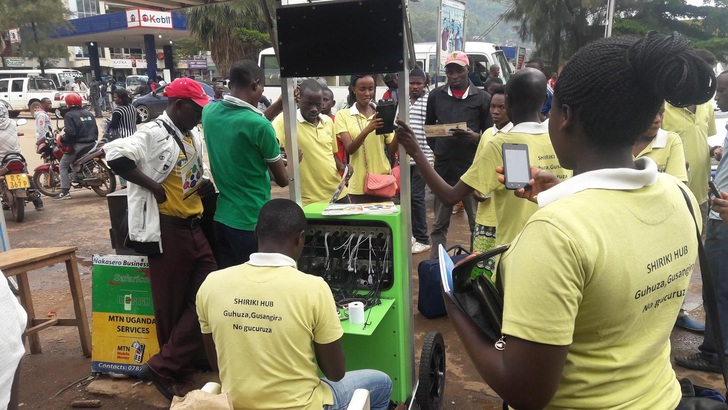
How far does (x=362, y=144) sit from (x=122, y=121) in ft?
19.1

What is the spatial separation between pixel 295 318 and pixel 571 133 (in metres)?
1.18

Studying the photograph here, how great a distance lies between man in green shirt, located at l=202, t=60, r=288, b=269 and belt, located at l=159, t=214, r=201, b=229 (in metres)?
0.14

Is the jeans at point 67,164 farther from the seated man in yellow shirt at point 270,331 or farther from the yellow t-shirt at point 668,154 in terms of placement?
the yellow t-shirt at point 668,154

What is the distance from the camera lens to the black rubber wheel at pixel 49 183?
906 centimetres

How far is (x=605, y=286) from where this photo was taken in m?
1.04

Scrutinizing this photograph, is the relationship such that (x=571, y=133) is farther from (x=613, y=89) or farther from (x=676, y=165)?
(x=676, y=165)

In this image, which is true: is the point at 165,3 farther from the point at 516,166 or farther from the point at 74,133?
the point at 74,133

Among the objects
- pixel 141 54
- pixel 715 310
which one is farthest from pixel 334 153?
pixel 141 54

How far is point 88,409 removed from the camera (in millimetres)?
3301

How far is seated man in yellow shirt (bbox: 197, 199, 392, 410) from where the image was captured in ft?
6.33

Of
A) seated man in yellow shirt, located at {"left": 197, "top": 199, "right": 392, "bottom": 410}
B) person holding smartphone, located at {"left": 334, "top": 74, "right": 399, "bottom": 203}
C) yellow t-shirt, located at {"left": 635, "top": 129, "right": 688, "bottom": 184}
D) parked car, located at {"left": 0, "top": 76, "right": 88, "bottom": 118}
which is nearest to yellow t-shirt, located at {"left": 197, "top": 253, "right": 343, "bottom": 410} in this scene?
seated man in yellow shirt, located at {"left": 197, "top": 199, "right": 392, "bottom": 410}

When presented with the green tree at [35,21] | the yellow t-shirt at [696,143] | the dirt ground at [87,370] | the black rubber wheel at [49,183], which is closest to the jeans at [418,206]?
the dirt ground at [87,370]

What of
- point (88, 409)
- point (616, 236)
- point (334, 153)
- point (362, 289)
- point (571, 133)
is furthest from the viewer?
point (334, 153)

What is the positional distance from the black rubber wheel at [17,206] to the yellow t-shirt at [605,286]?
8.32 m
